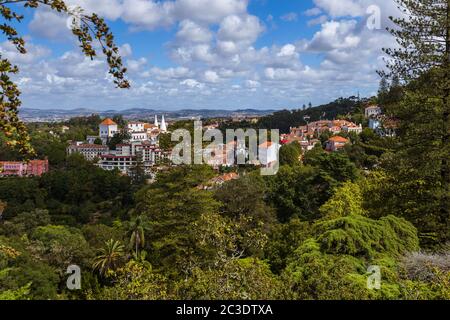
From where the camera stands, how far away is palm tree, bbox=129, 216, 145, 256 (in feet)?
74.6

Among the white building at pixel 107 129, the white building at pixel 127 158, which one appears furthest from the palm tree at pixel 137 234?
the white building at pixel 107 129

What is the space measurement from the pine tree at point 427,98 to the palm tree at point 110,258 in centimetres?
1506

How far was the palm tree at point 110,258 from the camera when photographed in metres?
21.2

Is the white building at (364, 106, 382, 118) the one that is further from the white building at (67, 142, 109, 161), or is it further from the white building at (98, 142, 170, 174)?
the white building at (67, 142, 109, 161)

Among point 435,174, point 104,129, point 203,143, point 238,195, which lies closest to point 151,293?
point 435,174

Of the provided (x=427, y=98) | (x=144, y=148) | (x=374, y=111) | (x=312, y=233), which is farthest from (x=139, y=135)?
(x=427, y=98)

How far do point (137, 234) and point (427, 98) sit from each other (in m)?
16.5

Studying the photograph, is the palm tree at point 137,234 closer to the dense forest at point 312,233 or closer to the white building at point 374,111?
the dense forest at point 312,233

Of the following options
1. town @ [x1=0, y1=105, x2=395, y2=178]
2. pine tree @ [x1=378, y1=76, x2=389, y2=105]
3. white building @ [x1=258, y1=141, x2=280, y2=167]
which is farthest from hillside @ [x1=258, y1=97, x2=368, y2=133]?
pine tree @ [x1=378, y1=76, x2=389, y2=105]

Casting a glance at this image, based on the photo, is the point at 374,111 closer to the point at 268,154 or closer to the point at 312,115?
the point at 268,154

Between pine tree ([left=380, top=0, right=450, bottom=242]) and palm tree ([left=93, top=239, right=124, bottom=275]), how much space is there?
1506 cm

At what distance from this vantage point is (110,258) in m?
21.4

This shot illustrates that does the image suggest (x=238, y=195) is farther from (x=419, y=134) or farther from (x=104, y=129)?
(x=104, y=129)
